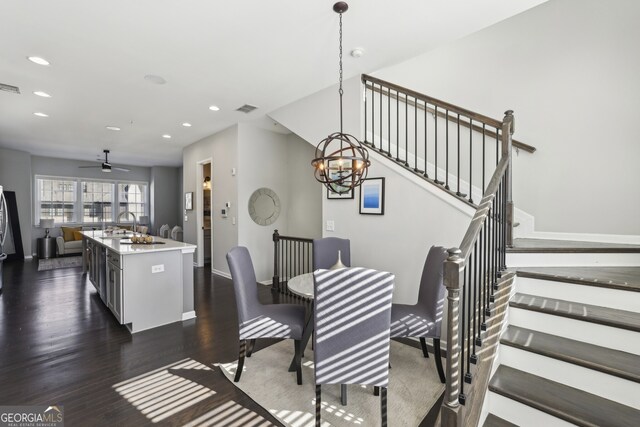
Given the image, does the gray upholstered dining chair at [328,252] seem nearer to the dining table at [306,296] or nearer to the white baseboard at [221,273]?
the dining table at [306,296]

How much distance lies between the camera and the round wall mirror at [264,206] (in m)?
5.42

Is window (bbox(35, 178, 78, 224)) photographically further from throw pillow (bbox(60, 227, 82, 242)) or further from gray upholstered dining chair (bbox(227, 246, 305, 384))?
gray upholstered dining chair (bbox(227, 246, 305, 384))

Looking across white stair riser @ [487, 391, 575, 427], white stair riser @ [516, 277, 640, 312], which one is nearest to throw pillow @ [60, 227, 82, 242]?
white stair riser @ [487, 391, 575, 427]

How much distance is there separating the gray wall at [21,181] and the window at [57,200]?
77 cm

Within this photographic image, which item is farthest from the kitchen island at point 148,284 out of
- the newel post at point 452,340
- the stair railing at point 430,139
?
the newel post at point 452,340

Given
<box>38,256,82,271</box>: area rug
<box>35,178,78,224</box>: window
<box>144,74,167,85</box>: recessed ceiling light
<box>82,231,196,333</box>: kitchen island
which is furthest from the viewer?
<box>35,178,78,224</box>: window

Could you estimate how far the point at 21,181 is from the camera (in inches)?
293

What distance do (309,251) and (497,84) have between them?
3.60 m

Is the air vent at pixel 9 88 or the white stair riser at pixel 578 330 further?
the air vent at pixel 9 88

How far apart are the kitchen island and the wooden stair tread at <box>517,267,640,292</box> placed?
3.52 meters

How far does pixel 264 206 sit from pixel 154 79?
8.88 feet

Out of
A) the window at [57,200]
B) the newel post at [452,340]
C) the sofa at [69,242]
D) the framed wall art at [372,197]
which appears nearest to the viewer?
the newel post at [452,340]

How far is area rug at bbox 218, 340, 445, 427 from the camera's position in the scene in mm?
1925

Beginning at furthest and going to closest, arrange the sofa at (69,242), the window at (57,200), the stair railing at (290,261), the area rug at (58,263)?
the window at (57,200)
the sofa at (69,242)
the area rug at (58,263)
the stair railing at (290,261)
